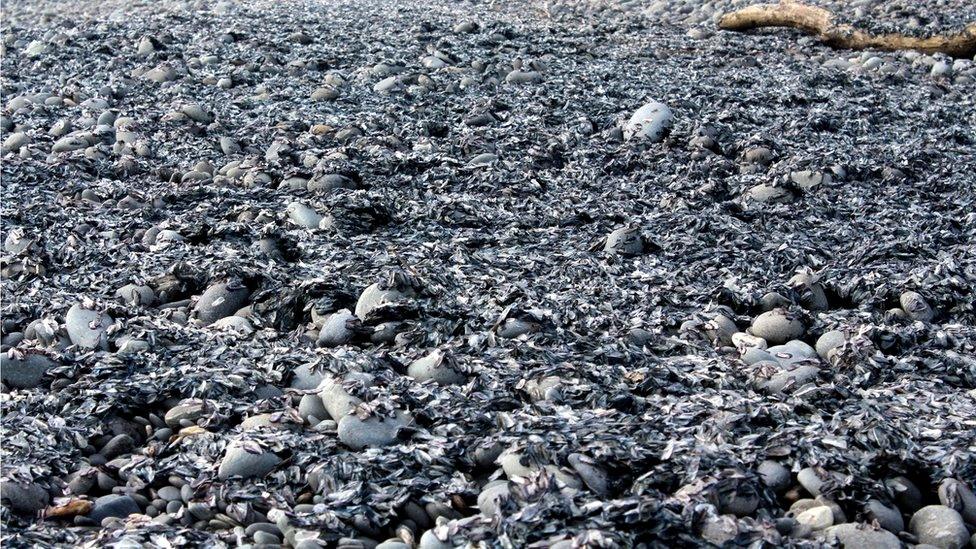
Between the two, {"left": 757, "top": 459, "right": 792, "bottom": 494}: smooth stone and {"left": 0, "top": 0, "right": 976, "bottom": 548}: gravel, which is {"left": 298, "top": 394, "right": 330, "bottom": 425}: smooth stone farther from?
{"left": 757, "top": 459, "right": 792, "bottom": 494}: smooth stone

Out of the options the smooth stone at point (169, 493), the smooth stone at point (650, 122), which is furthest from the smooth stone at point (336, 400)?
the smooth stone at point (650, 122)

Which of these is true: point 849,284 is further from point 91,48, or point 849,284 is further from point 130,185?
point 91,48

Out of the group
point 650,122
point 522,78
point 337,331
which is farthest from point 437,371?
point 522,78

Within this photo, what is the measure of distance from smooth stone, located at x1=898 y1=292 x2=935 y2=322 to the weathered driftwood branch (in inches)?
199

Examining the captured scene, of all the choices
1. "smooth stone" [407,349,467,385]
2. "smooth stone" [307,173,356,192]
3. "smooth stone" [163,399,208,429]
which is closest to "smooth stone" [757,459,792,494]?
"smooth stone" [407,349,467,385]

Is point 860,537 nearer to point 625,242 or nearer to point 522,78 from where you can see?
point 625,242

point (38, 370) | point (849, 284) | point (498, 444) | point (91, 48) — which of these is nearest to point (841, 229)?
point (849, 284)

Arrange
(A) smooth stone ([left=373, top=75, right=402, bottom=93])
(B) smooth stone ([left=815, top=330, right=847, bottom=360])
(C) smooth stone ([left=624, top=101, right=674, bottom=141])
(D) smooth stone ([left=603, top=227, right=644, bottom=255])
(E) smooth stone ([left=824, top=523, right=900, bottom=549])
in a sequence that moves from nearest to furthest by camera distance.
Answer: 1. (E) smooth stone ([left=824, top=523, right=900, bottom=549])
2. (B) smooth stone ([left=815, top=330, right=847, bottom=360])
3. (D) smooth stone ([left=603, top=227, right=644, bottom=255])
4. (C) smooth stone ([left=624, top=101, right=674, bottom=141])
5. (A) smooth stone ([left=373, top=75, right=402, bottom=93])

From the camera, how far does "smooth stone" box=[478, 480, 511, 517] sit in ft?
7.18

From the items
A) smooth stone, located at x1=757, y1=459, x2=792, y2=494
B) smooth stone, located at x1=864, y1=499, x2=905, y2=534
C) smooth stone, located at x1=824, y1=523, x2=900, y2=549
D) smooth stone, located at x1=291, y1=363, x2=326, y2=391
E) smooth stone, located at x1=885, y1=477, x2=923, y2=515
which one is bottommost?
smooth stone, located at x1=885, y1=477, x2=923, y2=515

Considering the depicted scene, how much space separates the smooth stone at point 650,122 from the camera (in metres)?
5.34

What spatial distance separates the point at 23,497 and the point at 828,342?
2563 mm

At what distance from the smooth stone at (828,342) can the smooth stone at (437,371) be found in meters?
1.27

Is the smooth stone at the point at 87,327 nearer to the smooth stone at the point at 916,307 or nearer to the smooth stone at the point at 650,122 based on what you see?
the smooth stone at the point at 916,307
